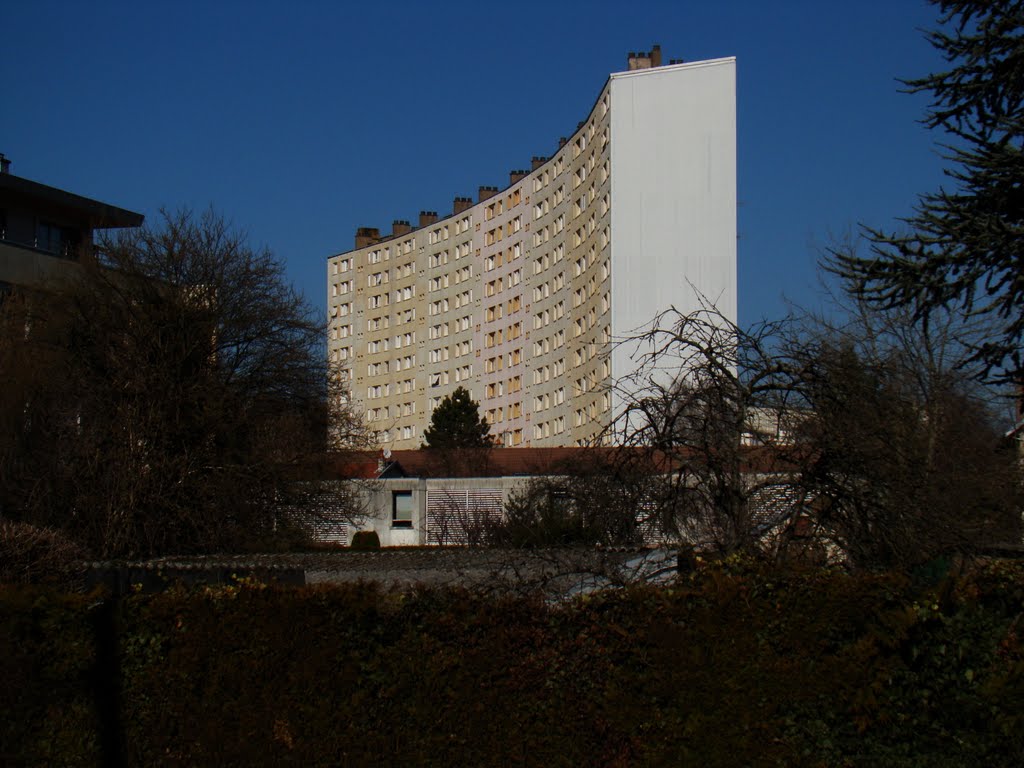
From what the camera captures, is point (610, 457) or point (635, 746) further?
point (610, 457)

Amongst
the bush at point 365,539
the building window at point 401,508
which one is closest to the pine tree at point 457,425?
the building window at point 401,508

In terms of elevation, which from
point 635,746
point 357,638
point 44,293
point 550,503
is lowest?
point 635,746

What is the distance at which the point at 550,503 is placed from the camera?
1255cm

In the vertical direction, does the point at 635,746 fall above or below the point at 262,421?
below

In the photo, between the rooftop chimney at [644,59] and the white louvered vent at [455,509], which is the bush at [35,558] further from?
the rooftop chimney at [644,59]

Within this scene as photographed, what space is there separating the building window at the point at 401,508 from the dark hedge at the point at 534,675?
42874 mm

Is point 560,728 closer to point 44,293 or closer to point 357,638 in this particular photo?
point 357,638

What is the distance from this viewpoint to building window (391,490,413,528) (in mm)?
52219

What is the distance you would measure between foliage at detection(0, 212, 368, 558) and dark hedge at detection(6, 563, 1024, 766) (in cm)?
2108

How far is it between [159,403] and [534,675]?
25570 mm

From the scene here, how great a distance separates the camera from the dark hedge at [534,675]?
8.06m

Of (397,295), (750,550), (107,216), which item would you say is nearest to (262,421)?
(107,216)

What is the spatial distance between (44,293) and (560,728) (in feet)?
99.0

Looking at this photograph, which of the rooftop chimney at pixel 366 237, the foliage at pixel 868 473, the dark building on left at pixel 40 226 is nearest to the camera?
the foliage at pixel 868 473
